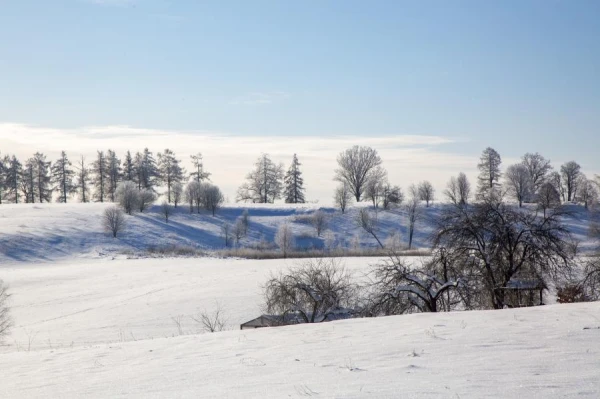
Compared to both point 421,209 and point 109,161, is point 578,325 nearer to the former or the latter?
point 421,209

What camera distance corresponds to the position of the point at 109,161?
106 m

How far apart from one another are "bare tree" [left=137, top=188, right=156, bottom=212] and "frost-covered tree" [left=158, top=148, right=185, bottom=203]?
45.0 feet

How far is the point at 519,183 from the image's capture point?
100562 millimetres

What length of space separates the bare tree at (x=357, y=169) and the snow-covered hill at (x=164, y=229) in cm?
1579

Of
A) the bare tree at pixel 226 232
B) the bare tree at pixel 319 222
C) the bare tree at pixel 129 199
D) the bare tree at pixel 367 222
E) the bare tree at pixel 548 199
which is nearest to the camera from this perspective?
the bare tree at pixel 548 199

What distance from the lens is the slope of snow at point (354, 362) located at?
283 inches

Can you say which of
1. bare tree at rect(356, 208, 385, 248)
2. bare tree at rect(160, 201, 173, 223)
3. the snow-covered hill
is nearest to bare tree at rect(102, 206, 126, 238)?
the snow-covered hill

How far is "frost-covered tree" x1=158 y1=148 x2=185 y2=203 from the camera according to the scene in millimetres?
105188

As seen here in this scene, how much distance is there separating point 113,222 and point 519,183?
67.7m

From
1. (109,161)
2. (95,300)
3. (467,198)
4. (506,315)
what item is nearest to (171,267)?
(95,300)

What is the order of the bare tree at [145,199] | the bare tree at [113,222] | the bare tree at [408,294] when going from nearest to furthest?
1. the bare tree at [408,294]
2. the bare tree at [113,222]
3. the bare tree at [145,199]

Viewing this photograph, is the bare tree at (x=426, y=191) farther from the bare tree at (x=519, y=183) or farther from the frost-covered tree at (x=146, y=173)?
the frost-covered tree at (x=146, y=173)

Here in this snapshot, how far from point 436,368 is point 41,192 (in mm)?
110791

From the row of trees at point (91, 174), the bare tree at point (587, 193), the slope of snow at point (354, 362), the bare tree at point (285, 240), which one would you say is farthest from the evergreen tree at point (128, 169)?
the slope of snow at point (354, 362)
